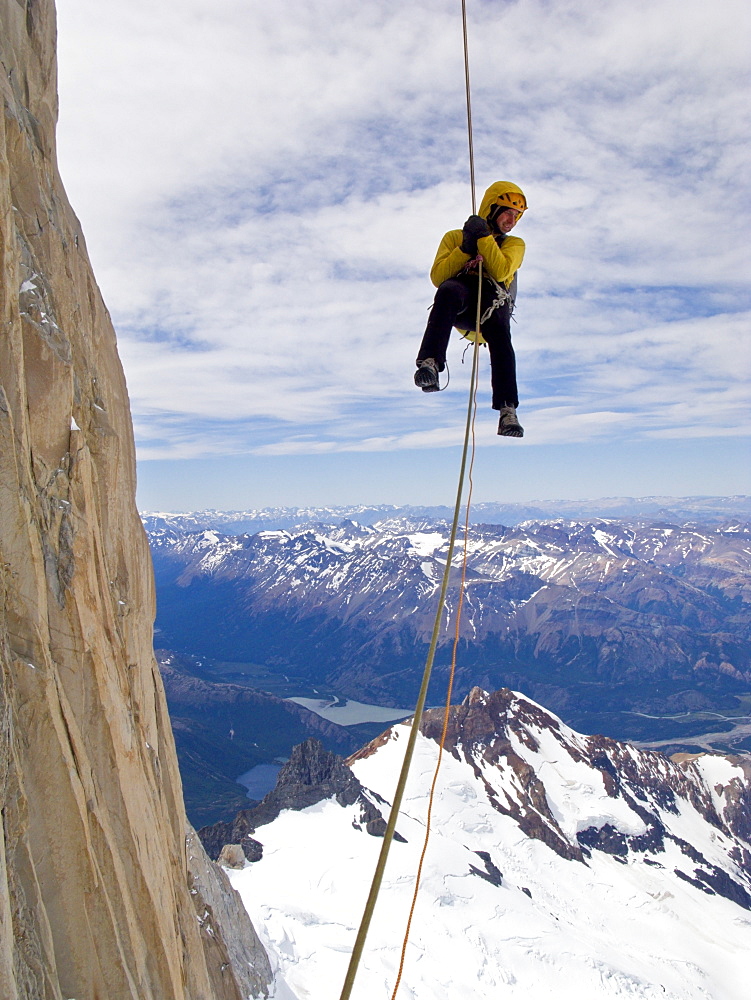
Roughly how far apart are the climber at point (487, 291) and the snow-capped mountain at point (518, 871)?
35792 mm

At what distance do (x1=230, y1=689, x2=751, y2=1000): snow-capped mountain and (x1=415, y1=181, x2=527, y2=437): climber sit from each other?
117ft

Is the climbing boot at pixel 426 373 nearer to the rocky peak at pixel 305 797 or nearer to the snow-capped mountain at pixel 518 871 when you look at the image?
the snow-capped mountain at pixel 518 871

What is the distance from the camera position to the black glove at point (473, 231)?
9461mm

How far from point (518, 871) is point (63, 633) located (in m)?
102

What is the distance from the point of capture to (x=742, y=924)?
323 feet

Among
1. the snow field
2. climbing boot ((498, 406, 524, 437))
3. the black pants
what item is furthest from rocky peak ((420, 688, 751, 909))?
the black pants

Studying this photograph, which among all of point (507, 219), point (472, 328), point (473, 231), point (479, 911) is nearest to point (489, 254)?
point (473, 231)

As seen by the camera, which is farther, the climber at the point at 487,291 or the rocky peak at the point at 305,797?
the rocky peak at the point at 305,797

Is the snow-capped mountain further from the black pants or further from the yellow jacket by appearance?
the yellow jacket

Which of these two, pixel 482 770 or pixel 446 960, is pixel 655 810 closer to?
pixel 482 770

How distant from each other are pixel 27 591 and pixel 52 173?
727 centimetres

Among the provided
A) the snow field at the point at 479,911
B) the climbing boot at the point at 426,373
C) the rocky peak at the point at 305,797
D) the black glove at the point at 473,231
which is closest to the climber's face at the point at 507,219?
the black glove at the point at 473,231

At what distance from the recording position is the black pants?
10039mm

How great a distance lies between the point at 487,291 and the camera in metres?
10.1
